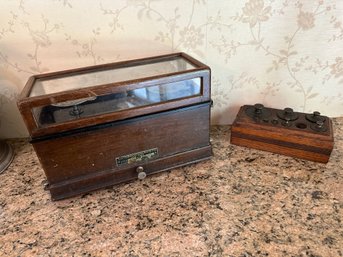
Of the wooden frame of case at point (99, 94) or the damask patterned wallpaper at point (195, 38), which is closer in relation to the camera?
the wooden frame of case at point (99, 94)

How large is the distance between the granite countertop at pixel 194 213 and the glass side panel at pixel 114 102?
0.23 metres

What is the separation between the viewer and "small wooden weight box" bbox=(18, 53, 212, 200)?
2.05ft

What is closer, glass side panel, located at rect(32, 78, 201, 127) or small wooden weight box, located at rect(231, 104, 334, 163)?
glass side panel, located at rect(32, 78, 201, 127)

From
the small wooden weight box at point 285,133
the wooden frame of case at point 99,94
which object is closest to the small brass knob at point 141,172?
the wooden frame of case at point 99,94

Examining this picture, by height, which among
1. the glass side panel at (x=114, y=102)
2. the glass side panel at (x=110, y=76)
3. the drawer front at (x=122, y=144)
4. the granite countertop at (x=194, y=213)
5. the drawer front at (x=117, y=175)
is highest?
the glass side panel at (x=110, y=76)

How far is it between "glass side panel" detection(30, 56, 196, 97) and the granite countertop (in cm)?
30

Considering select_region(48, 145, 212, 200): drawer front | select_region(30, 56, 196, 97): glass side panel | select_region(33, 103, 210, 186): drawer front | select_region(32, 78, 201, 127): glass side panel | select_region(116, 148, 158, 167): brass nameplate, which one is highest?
select_region(30, 56, 196, 97): glass side panel

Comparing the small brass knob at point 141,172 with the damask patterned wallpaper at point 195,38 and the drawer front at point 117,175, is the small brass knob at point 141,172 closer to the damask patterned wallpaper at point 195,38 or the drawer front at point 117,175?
the drawer front at point 117,175

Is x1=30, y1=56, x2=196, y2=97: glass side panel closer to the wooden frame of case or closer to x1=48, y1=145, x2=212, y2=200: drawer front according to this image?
the wooden frame of case

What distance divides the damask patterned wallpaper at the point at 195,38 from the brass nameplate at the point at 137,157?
12.9 inches

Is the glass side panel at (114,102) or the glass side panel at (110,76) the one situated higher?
the glass side panel at (110,76)

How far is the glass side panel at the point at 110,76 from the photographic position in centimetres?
69

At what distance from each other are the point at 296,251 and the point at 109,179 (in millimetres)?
490

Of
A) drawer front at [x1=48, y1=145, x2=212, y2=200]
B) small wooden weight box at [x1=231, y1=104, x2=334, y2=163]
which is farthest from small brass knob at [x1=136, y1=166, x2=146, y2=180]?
small wooden weight box at [x1=231, y1=104, x2=334, y2=163]
